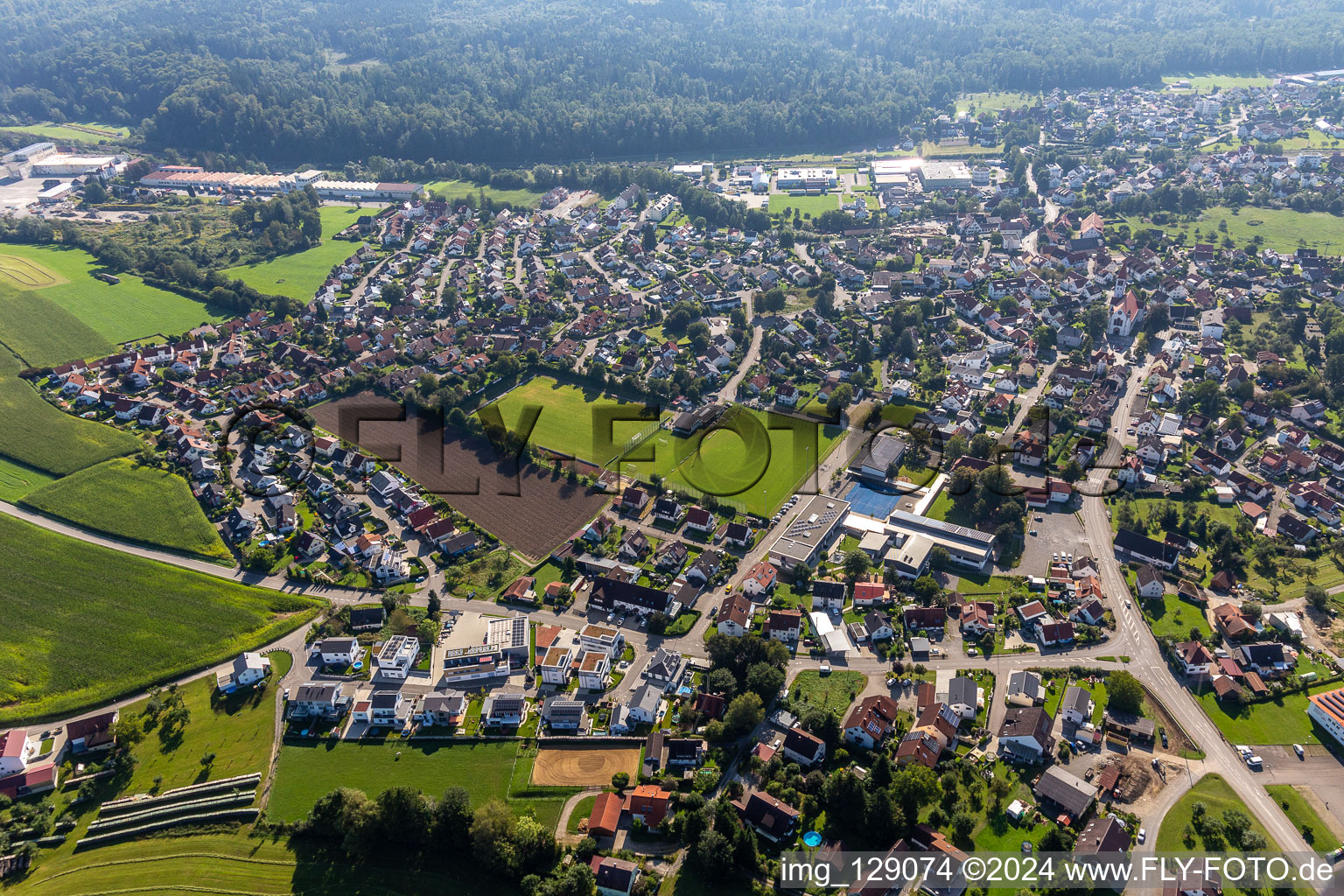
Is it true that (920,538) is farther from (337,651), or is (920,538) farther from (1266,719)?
(337,651)

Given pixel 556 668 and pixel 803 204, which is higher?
pixel 803 204

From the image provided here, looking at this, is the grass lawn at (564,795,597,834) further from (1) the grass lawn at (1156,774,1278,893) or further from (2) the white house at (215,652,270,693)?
(1) the grass lawn at (1156,774,1278,893)

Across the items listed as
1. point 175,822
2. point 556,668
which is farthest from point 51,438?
point 556,668

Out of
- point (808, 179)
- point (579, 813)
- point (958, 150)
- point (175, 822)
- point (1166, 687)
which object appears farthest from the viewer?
point (958, 150)

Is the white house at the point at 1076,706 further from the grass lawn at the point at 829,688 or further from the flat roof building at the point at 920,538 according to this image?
the flat roof building at the point at 920,538

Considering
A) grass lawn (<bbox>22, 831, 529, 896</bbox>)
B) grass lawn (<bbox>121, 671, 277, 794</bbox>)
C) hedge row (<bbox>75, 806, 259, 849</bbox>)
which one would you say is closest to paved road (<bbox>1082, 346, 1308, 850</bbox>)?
grass lawn (<bbox>22, 831, 529, 896</bbox>)

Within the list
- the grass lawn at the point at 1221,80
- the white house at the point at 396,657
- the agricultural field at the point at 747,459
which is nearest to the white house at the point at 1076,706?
the agricultural field at the point at 747,459

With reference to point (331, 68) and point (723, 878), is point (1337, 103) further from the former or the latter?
point (331, 68)

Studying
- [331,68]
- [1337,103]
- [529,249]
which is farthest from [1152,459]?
[331,68]
